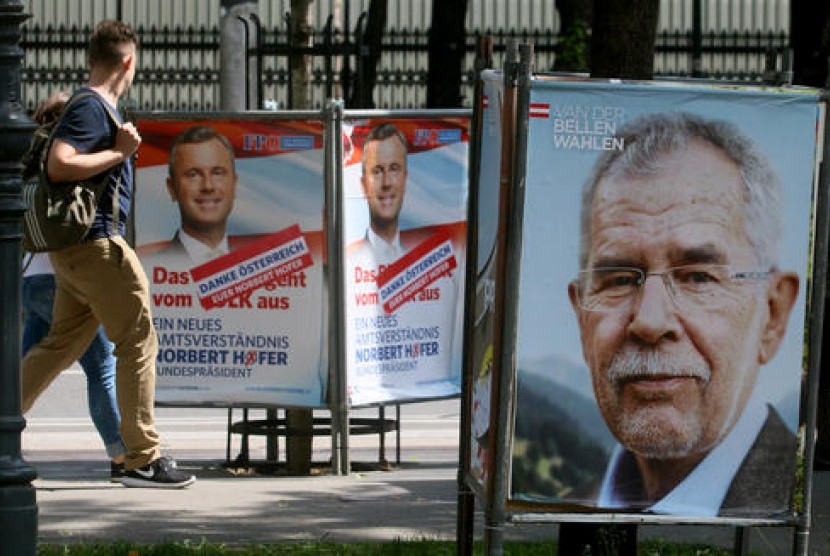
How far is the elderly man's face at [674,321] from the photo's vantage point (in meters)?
5.91

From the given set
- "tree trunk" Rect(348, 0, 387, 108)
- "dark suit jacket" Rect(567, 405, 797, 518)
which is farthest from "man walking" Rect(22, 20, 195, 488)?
"tree trunk" Rect(348, 0, 387, 108)

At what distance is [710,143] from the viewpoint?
19.5ft

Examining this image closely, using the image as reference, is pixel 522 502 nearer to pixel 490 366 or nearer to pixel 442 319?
pixel 490 366

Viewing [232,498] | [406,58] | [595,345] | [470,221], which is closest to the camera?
[595,345]

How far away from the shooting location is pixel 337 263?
9.58m

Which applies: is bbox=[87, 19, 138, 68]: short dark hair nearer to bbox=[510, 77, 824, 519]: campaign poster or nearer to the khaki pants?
the khaki pants

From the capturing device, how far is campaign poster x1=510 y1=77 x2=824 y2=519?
5.88 meters

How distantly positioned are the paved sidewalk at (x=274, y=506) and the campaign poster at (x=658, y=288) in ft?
5.82

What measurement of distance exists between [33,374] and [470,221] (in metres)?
2.90

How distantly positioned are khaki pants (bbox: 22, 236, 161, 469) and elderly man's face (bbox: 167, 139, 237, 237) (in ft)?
2.89

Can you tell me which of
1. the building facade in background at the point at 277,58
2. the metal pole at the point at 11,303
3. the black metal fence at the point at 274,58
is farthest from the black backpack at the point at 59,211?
the black metal fence at the point at 274,58

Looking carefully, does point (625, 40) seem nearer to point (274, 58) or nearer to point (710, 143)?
point (710, 143)

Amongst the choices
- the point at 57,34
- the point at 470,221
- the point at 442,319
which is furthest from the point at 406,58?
the point at 470,221

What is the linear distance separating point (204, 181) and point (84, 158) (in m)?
1.13
